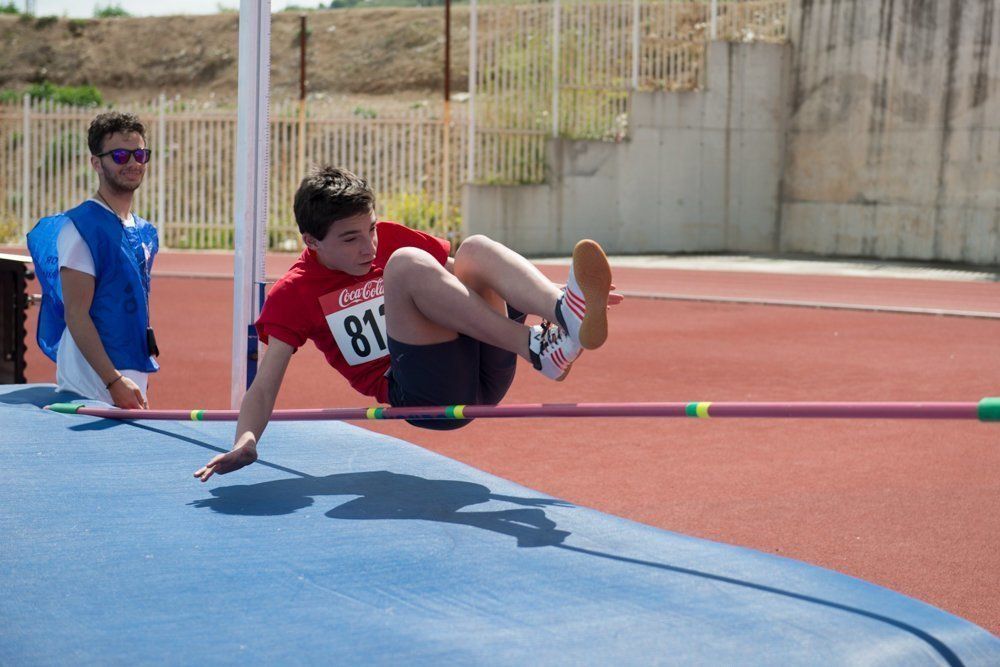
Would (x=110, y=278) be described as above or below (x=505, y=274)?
below

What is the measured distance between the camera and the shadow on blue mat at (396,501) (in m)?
3.35

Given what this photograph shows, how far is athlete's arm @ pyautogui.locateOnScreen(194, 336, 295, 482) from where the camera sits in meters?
3.58

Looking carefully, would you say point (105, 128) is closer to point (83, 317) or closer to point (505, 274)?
point (83, 317)

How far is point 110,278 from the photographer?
4645 millimetres

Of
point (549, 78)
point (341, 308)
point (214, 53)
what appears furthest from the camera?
point (214, 53)

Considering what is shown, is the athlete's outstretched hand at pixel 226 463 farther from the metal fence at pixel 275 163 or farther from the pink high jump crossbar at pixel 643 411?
the metal fence at pixel 275 163

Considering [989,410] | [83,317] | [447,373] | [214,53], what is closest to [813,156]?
[83,317]

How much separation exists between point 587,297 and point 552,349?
9.4 inches

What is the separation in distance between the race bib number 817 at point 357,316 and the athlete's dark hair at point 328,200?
0.79ft

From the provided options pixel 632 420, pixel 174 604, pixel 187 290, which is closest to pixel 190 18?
pixel 187 290

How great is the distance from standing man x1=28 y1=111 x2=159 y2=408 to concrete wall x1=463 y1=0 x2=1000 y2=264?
1245cm

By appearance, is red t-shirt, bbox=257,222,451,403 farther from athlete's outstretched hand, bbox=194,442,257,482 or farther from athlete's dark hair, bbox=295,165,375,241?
athlete's outstretched hand, bbox=194,442,257,482

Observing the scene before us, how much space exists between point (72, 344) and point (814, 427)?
140 inches

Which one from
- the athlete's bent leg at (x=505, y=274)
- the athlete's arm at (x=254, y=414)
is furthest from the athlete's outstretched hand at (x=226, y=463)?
the athlete's bent leg at (x=505, y=274)
